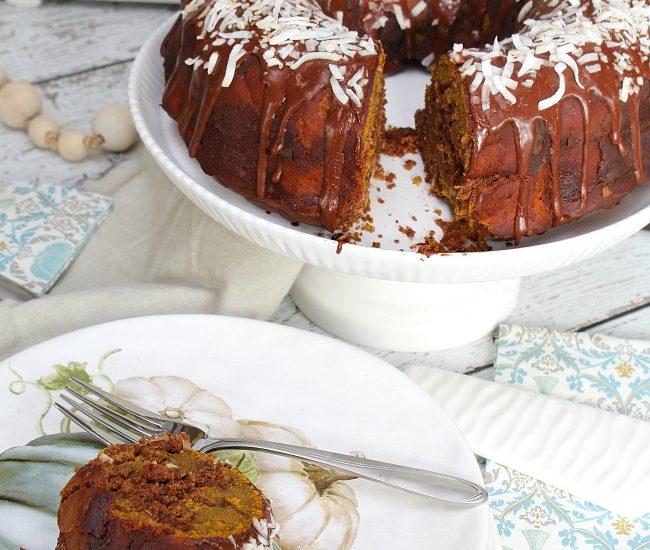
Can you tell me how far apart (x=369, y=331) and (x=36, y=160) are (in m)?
1.22

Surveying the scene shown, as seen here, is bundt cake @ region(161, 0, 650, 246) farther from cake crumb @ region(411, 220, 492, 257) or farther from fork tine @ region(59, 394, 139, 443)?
fork tine @ region(59, 394, 139, 443)

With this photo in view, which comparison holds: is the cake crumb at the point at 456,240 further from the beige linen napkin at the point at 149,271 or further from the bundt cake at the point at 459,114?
the beige linen napkin at the point at 149,271

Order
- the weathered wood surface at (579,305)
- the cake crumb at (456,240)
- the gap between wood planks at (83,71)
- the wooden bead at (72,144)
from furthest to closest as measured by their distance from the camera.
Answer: the gap between wood planks at (83,71) → the wooden bead at (72,144) → the weathered wood surface at (579,305) → the cake crumb at (456,240)

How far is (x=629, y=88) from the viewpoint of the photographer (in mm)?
1781

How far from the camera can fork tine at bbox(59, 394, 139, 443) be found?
4.96ft

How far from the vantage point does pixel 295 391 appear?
1.64m

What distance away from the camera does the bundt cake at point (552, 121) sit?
1.73m

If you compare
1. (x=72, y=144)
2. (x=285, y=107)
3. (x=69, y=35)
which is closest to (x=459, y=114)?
(x=285, y=107)

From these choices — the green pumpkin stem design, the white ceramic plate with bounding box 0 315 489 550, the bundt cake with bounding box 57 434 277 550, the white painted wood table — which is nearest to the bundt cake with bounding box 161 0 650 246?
the white ceramic plate with bounding box 0 315 489 550

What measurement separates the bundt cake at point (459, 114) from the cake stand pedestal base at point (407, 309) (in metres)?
0.20

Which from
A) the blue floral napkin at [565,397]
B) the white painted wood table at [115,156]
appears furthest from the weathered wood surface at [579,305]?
the blue floral napkin at [565,397]

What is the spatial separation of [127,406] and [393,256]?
1.88 ft

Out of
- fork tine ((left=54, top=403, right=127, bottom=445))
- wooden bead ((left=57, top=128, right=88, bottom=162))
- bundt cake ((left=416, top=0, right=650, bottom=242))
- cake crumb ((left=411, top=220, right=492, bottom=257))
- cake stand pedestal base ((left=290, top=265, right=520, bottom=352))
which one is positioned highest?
bundt cake ((left=416, top=0, right=650, bottom=242))

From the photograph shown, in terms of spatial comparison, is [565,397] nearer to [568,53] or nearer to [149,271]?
[568,53]
